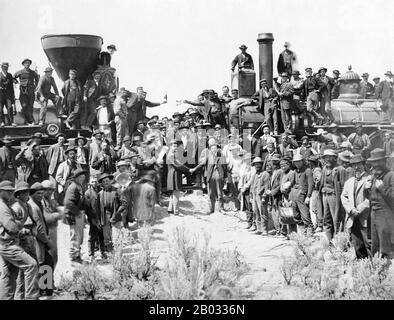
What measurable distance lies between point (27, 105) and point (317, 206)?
7879 millimetres

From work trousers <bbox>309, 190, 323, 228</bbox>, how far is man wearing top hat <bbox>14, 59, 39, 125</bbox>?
7.63 meters

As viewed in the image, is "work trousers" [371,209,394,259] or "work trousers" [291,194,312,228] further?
"work trousers" [291,194,312,228]

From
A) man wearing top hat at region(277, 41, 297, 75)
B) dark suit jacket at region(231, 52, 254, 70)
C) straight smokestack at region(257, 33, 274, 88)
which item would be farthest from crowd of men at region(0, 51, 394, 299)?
straight smokestack at region(257, 33, 274, 88)

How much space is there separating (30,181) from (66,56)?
4.32 meters

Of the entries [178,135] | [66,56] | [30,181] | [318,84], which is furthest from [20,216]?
[318,84]

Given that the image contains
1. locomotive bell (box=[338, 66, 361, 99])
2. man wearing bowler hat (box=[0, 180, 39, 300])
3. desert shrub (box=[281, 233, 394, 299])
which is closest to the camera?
man wearing bowler hat (box=[0, 180, 39, 300])

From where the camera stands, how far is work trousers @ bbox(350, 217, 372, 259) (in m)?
10.4

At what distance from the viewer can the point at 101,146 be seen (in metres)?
14.7

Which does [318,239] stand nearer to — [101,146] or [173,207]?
[173,207]

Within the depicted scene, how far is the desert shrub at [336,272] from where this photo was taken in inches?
361

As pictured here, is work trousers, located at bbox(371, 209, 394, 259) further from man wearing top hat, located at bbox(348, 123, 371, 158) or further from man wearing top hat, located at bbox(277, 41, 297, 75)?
man wearing top hat, located at bbox(277, 41, 297, 75)

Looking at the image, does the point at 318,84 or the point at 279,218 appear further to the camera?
the point at 318,84

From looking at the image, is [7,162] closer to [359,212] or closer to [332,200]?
[332,200]

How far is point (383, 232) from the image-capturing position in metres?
9.70
